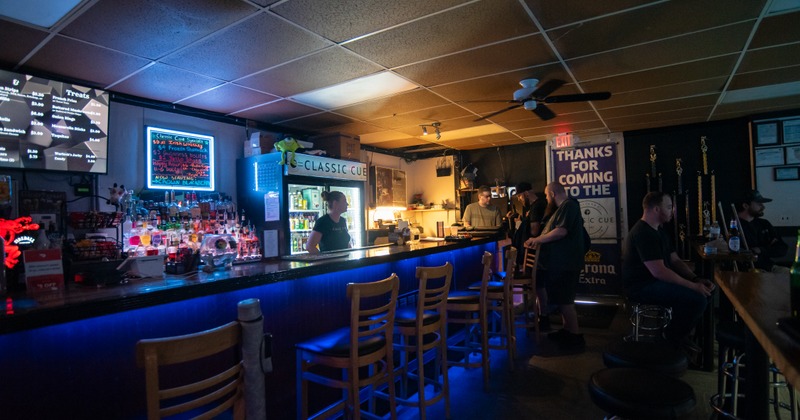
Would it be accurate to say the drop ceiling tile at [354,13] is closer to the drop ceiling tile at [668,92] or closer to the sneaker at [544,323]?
the drop ceiling tile at [668,92]

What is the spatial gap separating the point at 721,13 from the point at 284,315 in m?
3.55

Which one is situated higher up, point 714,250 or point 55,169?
point 55,169

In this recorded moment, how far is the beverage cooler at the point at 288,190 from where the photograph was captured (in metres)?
4.77

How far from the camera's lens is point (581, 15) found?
2715 millimetres

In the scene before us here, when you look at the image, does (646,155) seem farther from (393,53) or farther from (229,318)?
(229,318)

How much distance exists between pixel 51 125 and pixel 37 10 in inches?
53.1

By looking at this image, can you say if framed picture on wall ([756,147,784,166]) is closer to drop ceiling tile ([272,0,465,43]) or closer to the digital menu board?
drop ceiling tile ([272,0,465,43])

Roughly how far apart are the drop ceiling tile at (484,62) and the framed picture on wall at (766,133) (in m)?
4.38

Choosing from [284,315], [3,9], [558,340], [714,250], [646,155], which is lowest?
[558,340]

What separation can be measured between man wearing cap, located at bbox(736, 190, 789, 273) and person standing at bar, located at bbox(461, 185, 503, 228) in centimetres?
315

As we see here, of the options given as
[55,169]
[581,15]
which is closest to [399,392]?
[581,15]

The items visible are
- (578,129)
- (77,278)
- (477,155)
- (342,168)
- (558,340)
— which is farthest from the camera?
(477,155)

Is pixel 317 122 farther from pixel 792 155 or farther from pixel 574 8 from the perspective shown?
pixel 792 155

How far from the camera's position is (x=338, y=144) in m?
5.75
